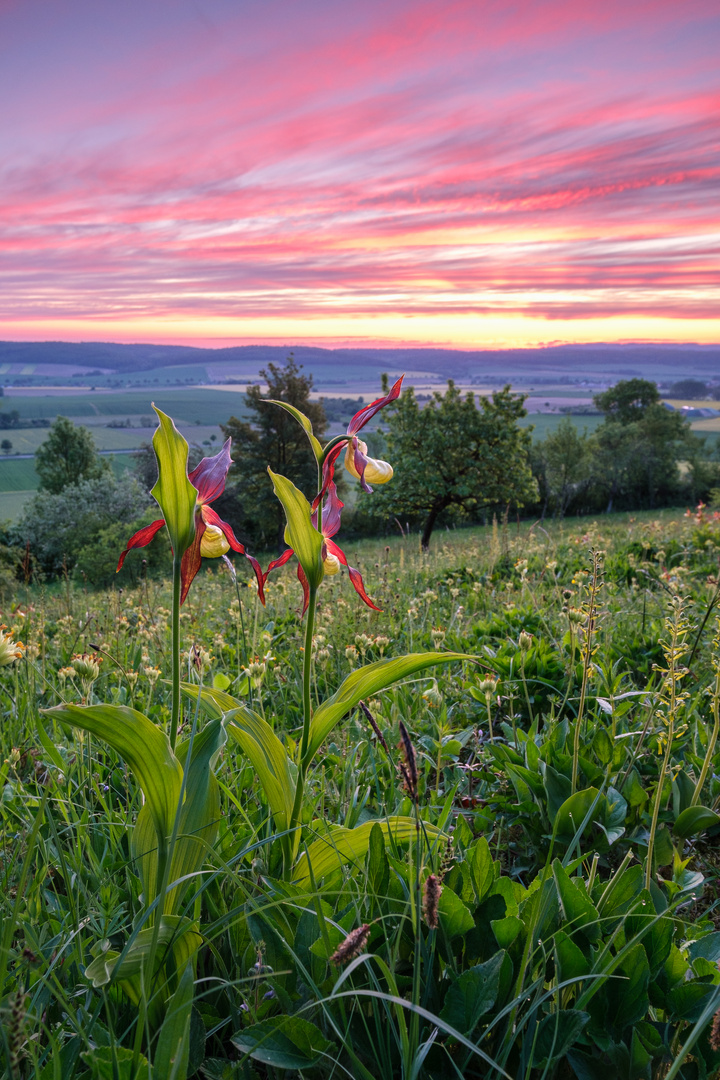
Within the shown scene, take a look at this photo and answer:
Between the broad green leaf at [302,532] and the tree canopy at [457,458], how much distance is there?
2831cm

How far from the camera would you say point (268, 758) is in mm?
1614

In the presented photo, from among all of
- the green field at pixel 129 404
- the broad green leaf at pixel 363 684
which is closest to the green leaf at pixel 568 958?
the broad green leaf at pixel 363 684

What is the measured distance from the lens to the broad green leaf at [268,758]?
1539mm

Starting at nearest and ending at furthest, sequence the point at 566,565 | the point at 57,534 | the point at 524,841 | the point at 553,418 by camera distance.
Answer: the point at 524,841 < the point at 566,565 < the point at 57,534 < the point at 553,418

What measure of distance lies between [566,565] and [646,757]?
13.3ft

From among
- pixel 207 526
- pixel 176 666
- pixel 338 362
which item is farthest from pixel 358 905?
pixel 338 362

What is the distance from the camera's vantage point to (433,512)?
31.1 m

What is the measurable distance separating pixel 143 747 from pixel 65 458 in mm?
66157

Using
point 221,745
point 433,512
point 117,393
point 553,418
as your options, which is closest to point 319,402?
point 433,512

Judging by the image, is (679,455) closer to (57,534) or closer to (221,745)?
(57,534)

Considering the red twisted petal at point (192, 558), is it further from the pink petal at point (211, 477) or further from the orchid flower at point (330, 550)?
the orchid flower at point (330, 550)

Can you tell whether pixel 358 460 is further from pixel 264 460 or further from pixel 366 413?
pixel 264 460

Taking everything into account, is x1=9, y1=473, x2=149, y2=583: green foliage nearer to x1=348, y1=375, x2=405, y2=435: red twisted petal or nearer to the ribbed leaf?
the ribbed leaf

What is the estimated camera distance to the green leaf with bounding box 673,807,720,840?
6.34 ft
